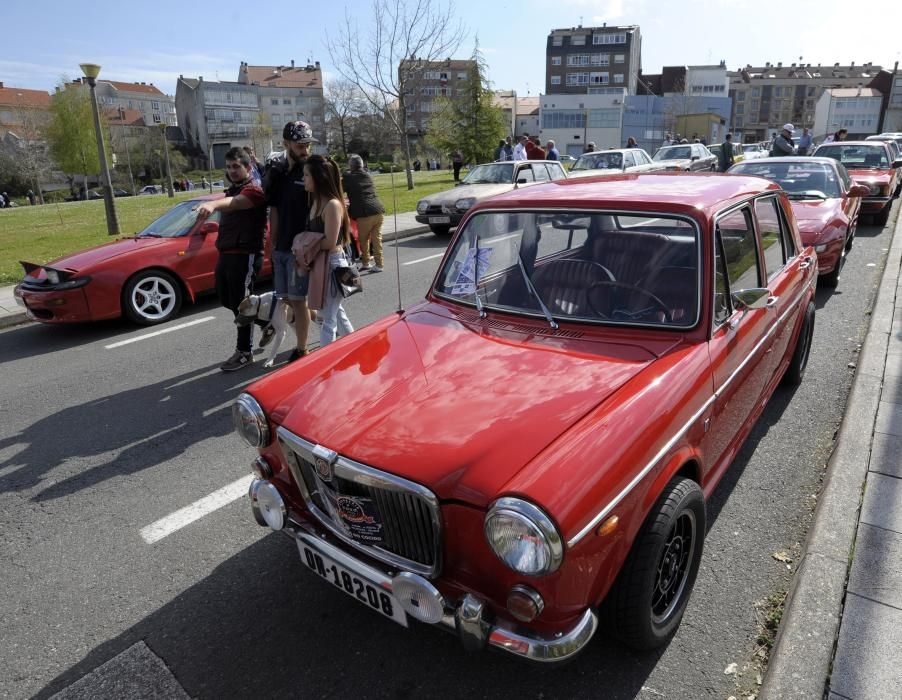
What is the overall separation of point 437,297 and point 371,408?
1.27 m

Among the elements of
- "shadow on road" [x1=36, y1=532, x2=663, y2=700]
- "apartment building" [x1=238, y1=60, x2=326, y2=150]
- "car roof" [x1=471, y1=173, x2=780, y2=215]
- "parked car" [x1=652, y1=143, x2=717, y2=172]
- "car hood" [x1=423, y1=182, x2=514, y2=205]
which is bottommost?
"shadow on road" [x1=36, y1=532, x2=663, y2=700]

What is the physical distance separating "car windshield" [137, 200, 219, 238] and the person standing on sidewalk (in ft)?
7.44

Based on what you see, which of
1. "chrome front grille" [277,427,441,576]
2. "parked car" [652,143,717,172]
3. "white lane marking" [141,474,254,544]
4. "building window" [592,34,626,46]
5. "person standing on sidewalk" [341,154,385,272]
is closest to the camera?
"chrome front grille" [277,427,441,576]

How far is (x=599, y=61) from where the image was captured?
3831 inches

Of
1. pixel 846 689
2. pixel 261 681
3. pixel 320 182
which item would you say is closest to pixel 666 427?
pixel 846 689

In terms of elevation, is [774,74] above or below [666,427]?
above

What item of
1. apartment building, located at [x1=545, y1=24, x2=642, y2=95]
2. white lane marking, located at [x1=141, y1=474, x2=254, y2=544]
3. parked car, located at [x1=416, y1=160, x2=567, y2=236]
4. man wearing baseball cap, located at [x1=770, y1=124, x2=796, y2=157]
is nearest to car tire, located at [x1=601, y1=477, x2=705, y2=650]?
white lane marking, located at [x1=141, y1=474, x2=254, y2=544]

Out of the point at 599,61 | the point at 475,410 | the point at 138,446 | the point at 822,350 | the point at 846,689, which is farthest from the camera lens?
the point at 599,61

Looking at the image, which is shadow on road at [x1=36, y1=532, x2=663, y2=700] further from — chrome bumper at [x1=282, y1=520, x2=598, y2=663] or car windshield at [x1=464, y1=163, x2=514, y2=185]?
car windshield at [x1=464, y1=163, x2=514, y2=185]

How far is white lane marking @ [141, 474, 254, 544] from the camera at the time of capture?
3.36m

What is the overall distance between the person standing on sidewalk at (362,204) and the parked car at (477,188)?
10.4 ft

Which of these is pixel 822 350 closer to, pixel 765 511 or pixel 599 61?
pixel 765 511

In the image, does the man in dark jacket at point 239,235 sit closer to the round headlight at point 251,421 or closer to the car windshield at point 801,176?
the round headlight at point 251,421

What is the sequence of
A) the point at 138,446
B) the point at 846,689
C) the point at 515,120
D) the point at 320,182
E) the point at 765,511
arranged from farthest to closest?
the point at 515,120
the point at 320,182
the point at 138,446
the point at 765,511
the point at 846,689
